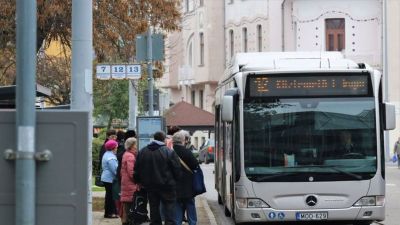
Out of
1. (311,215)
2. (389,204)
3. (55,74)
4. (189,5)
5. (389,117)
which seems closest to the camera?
(389,117)

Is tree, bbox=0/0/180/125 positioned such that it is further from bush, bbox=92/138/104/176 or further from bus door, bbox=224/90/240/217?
bush, bbox=92/138/104/176

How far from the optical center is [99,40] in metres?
19.9

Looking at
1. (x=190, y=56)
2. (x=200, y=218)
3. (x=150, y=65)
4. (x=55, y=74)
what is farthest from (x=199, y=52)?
(x=200, y=218)

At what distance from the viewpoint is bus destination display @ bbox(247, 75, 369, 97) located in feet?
47.5

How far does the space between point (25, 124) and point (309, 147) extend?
9728 mm

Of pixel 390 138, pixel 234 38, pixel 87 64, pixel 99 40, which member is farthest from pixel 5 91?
pixel 234 38

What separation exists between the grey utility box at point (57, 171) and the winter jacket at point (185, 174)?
842cm

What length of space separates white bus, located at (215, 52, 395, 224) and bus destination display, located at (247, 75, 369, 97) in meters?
0.02

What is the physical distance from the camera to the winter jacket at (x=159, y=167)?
42.4ft

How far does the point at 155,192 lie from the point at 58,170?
8021mm

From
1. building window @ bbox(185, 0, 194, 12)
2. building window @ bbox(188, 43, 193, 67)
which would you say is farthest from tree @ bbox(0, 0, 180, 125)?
building window @ bbox(188, 43, 193, 67)

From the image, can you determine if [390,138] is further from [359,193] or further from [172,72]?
[359,193]

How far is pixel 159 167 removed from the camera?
510 inches

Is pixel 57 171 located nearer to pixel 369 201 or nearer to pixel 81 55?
pixel 81 55
